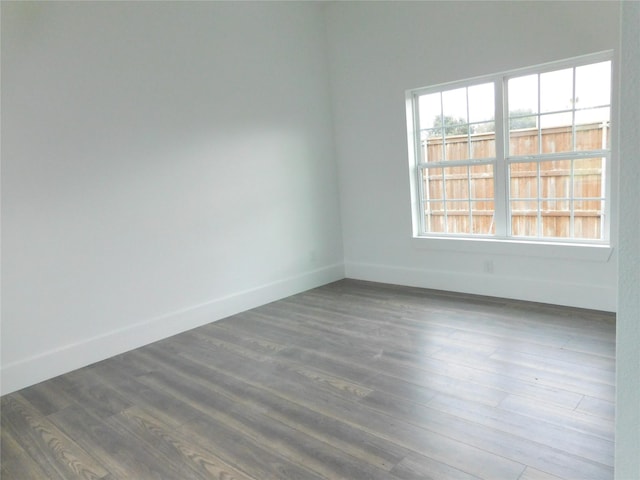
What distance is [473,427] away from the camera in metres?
2.26

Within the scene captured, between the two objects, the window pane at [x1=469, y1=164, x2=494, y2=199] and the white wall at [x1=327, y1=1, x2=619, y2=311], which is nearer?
the white wall at [x1=327, y1=1, x2=619, y2=311]

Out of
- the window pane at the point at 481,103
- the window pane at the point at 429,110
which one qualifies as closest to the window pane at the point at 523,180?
the window pane at the point at 481,103

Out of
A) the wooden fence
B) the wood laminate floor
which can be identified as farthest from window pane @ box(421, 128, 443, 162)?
the wood laminate floor

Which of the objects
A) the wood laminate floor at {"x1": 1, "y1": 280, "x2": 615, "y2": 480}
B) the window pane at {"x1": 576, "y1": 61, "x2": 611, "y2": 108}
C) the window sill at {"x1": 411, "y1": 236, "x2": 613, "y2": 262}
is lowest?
the wood laminate floor at {"x1": 1, "y1": 280, "x2": 615, "y2": 480}

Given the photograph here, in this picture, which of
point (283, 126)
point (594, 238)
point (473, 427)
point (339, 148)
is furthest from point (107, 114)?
point (594, 238)

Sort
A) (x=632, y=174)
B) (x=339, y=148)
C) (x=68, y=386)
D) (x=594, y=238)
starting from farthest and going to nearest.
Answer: (x=339, y=148), (x=594, y=238), (x=68, y=386), (x=632, y=174)

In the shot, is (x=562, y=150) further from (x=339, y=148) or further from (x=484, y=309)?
(x=339, y=148)

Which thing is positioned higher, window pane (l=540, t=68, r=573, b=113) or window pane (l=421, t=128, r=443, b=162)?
window pane (l=540, t=68, r=573, b=113)

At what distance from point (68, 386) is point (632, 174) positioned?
346cm

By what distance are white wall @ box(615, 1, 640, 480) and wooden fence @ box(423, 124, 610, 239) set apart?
3308 mm

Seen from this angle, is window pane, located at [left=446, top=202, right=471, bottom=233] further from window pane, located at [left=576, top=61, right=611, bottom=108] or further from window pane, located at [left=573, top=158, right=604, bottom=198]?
window pane, located at [left=576, top=61, right=611, bottom=108]

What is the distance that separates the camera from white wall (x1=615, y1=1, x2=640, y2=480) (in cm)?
85

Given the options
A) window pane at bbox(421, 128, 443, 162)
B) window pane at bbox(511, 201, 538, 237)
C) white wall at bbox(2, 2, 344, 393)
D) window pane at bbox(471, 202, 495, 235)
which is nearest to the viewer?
white wall at bbox(2, 2, 344, 393)

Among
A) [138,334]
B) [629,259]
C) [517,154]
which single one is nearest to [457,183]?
[517,154]
